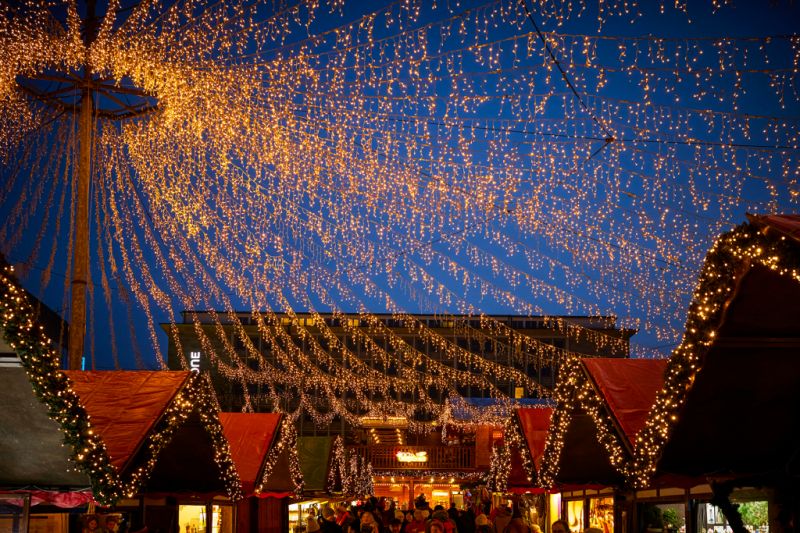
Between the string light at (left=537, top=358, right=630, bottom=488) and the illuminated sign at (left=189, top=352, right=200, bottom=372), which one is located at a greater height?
the illuminated sign at (left=189, top=352, right=200, bottom=372)

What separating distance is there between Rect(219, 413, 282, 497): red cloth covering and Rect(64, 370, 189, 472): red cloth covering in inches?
196

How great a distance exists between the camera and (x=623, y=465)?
355 inches

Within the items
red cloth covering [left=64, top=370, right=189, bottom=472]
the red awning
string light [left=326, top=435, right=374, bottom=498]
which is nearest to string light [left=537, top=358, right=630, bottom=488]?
the red awning

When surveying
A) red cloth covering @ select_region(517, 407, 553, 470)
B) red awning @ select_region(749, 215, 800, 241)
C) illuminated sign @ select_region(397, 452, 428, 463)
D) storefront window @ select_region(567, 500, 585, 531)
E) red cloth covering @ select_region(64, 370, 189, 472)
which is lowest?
illuminated sign @ select_region(397, 452, 428, 463)

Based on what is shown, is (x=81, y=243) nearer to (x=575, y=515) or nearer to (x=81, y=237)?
(x=81, y=237)

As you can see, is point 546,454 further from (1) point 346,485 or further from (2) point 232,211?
(1) point 346,485

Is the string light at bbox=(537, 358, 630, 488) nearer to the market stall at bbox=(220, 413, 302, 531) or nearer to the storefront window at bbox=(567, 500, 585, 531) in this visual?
the storefront window at bbox=(567, 500, 585, 531)

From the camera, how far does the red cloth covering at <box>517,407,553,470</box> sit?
15.3 meters

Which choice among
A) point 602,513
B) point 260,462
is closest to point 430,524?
point 602,513

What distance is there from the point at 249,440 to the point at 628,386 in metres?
8.41

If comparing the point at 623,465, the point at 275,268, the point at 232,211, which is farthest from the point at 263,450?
the point at 623,465

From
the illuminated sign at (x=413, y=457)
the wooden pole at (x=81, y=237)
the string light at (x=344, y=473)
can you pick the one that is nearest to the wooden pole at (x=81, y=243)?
the wooden pole at (x=81, y=237)

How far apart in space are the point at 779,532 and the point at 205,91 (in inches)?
342

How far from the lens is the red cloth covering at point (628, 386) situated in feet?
30.7
